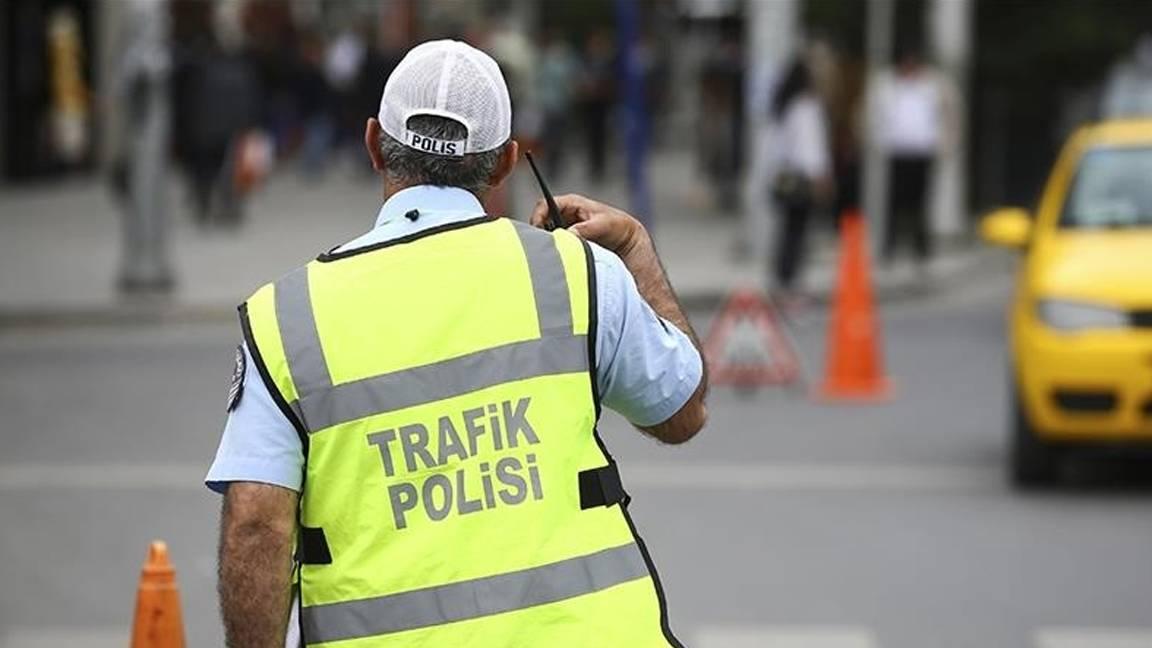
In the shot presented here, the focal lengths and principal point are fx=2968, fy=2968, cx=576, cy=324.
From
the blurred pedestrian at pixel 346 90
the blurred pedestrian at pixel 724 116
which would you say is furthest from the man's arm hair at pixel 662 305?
the blurred pedestrian at pixel 346 90

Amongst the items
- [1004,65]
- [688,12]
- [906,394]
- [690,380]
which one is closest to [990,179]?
[1004,65]

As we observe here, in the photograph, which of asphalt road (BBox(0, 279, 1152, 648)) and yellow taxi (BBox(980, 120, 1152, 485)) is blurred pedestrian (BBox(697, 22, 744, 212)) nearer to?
asphalt road (BBox(0, 279, 1152, 648))

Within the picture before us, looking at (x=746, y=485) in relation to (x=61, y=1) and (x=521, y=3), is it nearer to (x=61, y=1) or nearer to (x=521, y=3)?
(x=61, y=1)

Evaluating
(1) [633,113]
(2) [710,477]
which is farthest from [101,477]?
(1) [633,113]

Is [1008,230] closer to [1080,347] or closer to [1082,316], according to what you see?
[1082,316]

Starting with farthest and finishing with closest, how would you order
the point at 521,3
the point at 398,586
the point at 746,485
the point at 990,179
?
the point at 521,3 < the point at 990,179 < the point at 746,485 < the point at 398,586

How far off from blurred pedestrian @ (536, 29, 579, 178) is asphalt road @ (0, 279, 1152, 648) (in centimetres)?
1933

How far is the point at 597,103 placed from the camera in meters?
38.0

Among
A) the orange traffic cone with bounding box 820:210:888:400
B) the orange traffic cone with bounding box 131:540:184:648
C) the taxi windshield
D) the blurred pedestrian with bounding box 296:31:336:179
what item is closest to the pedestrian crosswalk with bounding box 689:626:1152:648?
the orange traffic cone with bounding box 131:540:184:648

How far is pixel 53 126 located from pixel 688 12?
333 inches

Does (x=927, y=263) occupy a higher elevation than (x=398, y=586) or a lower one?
lower

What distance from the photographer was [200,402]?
16141 mm

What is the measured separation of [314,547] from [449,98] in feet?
2.22

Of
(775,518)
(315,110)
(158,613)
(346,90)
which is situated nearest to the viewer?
(158,613)
